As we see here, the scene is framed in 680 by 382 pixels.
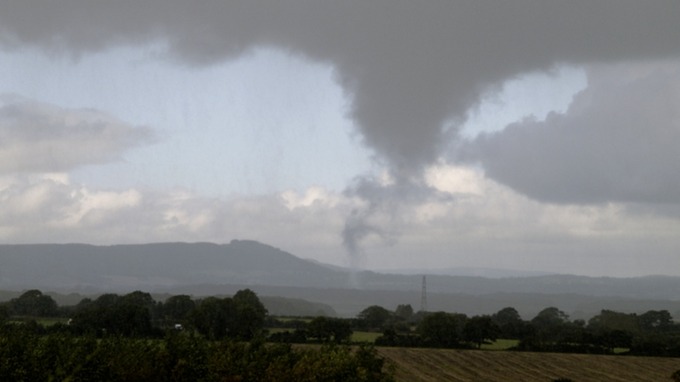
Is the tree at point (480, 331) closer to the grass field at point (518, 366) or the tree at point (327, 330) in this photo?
the grass field at point (518, 366)

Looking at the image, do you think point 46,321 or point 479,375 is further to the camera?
point 46,321

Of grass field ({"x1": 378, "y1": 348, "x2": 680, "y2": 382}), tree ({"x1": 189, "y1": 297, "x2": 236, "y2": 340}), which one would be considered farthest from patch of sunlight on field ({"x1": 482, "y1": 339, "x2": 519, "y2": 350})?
tree ({"x1": 189, "y1": 297, "x2": 236, "y2": 340})

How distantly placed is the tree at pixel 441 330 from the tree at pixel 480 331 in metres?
1.91

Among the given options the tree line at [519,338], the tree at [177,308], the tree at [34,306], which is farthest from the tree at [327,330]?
the tree at [34,306]

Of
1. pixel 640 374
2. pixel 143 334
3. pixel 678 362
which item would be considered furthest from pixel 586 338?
pixel 143 334

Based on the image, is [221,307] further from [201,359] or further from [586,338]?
[201,359]

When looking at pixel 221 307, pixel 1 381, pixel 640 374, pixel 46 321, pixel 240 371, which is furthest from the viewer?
pixel 46 321

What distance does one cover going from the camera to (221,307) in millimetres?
139500

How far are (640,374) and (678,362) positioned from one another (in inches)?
776

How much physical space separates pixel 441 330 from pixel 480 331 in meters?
6.71

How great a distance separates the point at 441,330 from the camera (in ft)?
450

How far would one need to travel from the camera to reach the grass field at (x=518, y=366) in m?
96.4

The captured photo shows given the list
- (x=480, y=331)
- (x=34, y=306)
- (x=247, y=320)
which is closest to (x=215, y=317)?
(x=247, y=320)

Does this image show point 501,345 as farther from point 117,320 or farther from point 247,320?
point 117,320
